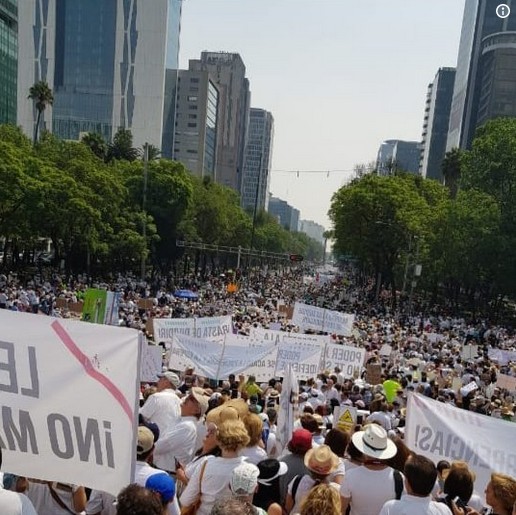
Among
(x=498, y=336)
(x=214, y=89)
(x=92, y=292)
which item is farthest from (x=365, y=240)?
(x=214, y=89)

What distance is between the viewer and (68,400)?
3545mm

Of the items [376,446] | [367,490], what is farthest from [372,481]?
[376,446]

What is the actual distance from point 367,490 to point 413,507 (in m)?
0.48

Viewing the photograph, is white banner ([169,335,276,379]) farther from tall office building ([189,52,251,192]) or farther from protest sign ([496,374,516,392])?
tall office building ([189,52,251,192])

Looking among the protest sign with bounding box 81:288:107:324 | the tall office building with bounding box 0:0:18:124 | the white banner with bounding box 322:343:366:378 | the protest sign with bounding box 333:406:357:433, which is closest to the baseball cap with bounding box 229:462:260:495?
the protest sign with bounding box 333:406:357:433

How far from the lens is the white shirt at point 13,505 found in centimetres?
291

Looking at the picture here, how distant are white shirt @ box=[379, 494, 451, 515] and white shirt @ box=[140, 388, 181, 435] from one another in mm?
2957

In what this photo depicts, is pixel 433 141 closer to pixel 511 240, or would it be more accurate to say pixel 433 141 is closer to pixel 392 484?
pixel 511 240

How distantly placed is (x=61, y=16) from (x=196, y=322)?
4779 inches

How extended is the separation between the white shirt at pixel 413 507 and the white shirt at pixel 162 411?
296 centimetres

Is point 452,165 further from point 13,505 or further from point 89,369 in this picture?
point 13,505

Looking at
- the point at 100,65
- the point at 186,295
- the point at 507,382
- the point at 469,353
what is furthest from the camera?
the point at 100,65

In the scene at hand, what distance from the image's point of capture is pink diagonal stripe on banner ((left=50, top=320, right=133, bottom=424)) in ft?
11.5

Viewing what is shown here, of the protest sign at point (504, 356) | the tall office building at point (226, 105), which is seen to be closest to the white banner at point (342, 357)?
the protest sign at point (504, 356)
